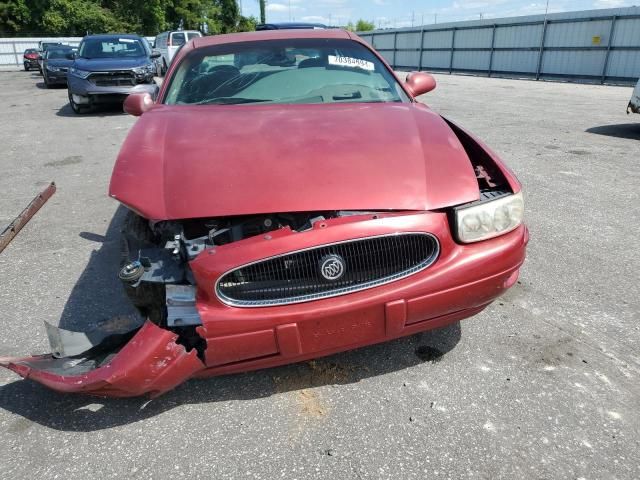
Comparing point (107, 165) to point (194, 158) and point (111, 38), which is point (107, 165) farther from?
point (111, 38)

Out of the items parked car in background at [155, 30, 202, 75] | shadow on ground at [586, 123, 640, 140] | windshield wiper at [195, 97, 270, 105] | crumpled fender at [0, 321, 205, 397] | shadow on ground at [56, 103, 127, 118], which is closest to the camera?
crumpled fender at [0, 321, 205, 397]

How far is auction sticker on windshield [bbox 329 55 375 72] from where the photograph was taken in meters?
3.67

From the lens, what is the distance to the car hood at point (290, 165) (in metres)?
2.11

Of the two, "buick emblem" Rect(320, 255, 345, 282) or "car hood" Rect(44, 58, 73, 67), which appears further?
"car hood" Rect(44, 58, 73, 67)

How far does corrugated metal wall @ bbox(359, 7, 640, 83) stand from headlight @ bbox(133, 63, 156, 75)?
55.7 ft

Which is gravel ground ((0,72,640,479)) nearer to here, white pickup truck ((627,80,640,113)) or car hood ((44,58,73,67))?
white pickup truck ((627,80,640,113))

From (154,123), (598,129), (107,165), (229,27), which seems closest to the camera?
(154,123)

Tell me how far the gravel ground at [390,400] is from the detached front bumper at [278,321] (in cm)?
26

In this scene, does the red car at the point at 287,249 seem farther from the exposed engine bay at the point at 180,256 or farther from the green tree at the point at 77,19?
the green tree at the point at 77,19

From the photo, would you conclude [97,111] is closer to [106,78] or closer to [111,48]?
[111,48]

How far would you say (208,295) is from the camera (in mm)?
1951

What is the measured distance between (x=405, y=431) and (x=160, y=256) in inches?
51.3

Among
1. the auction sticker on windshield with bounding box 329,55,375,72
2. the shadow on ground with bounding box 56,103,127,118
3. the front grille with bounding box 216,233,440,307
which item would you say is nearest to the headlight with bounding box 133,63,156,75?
the shadow on ground with bounding box 56,103,127,118

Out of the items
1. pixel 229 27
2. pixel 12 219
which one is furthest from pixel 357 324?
pixel 229 27
